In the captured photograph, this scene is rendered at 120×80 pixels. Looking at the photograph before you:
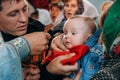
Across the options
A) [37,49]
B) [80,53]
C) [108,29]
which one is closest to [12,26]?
[37,49]

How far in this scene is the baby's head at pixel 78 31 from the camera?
185 cm

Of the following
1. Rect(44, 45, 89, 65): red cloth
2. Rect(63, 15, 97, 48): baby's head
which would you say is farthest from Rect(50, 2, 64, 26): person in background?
Rect(44, 45, 89, 65): red cloth

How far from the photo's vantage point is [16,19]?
168cm

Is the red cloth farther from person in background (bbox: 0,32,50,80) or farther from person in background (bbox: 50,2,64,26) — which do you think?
person in background (bbox: 50,2,64,26)

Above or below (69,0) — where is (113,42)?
above

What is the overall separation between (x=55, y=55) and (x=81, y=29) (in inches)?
8.6

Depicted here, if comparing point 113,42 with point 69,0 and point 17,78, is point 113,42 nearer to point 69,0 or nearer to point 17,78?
point 17,78

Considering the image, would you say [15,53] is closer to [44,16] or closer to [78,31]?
[78,31]

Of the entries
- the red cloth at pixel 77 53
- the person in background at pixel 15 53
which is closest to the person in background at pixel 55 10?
the red cloth at pixel 77 53

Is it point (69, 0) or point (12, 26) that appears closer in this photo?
point (12, 26)

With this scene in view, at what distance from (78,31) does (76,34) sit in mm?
22

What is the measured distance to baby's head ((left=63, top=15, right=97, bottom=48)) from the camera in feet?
6.08

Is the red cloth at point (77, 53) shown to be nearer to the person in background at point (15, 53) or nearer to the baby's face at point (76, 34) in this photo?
the baby's face at point (76, 34)

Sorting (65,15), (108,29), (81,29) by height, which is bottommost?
(65,15)
